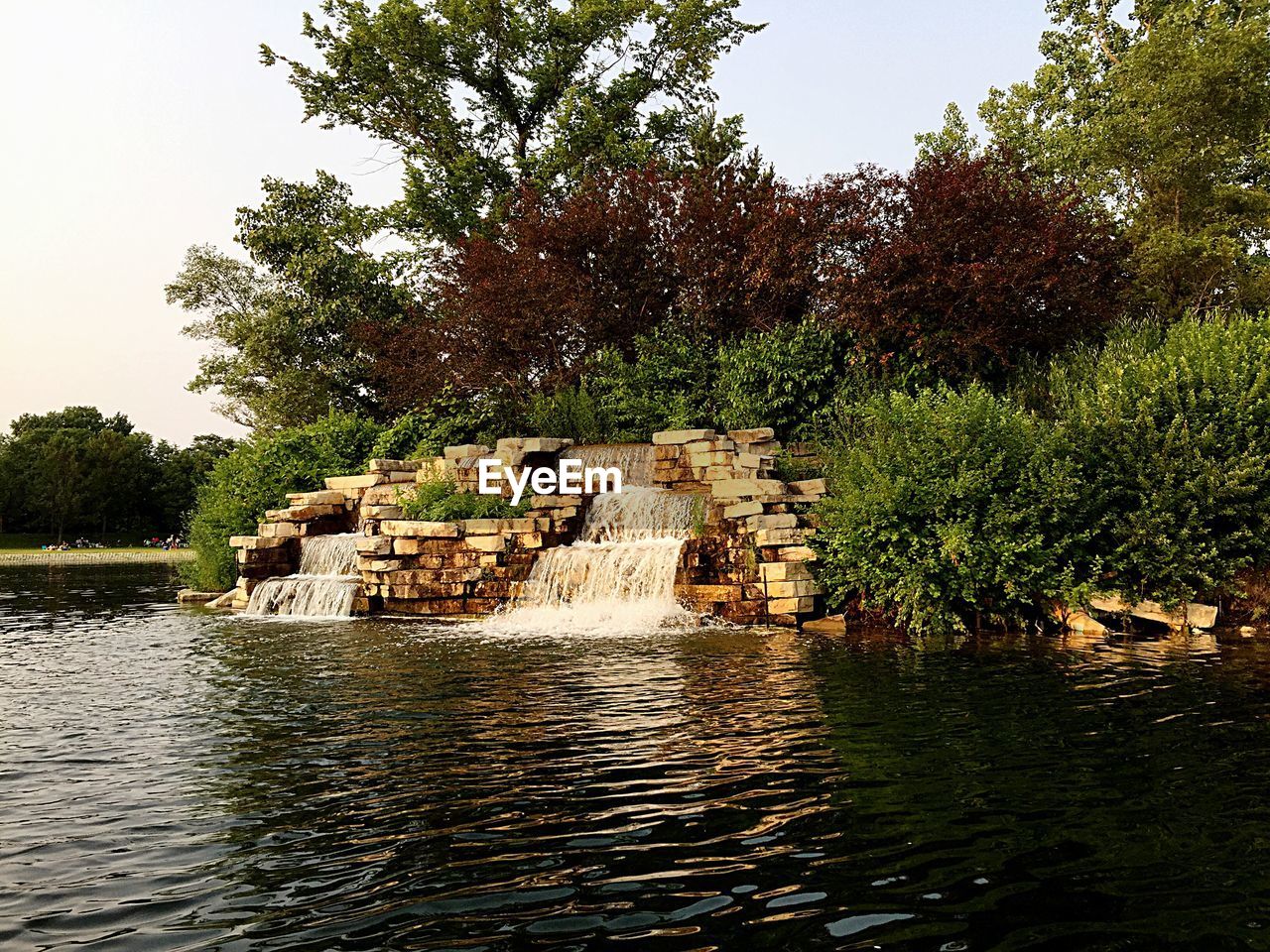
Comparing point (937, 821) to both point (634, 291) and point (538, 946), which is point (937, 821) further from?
point (634, 291)

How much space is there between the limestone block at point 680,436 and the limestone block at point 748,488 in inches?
59.5

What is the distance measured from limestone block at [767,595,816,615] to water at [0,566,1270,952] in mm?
3093

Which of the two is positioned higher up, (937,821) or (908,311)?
(908,311)

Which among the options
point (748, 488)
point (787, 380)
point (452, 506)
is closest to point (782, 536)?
point (748, 488)

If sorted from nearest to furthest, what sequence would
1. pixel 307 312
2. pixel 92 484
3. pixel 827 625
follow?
pixel 827 625
pixel 307 312
pixel 92 484

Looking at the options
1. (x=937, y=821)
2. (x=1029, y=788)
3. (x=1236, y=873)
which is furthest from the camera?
(x=1029, y=788)

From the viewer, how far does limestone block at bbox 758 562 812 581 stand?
481 inches

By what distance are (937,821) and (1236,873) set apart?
1186mm

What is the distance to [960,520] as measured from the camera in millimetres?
10867

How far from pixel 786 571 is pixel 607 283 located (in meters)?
9.38

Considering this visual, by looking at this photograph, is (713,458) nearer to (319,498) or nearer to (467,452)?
(467,452)

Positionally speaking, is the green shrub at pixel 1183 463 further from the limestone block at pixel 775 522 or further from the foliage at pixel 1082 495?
A: the limestone block at pixel 775 522

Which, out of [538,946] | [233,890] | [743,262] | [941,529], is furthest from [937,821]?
[743,262]

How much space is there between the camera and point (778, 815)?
173 inches
